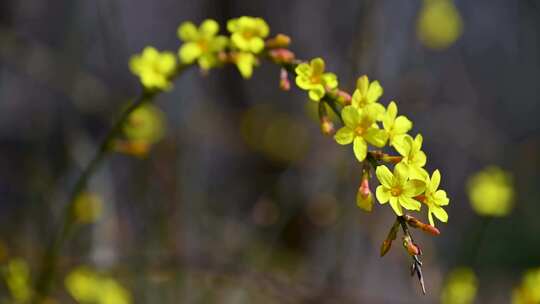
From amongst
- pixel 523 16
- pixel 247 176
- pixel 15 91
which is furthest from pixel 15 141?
pixel 523 16

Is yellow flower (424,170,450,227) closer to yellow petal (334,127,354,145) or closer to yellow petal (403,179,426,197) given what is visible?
yellow petal (403,179,426,197)

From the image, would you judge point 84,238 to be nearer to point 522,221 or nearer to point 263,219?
point 263,219

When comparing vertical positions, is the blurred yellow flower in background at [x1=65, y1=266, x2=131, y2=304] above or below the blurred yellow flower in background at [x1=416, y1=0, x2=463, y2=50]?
below

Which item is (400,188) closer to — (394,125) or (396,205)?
(396,205)

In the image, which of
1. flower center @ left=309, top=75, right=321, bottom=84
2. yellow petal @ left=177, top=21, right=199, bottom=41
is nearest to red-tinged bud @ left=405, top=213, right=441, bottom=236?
flower center @ left=309, top=75, right=321, bottom=84

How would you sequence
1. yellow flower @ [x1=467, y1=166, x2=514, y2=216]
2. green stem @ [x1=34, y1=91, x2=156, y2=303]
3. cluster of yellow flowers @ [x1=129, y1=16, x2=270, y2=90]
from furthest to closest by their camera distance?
yellow flower @ [x1=467, y1=166, x2=514, y2=216]
green stem @ [x1=34, y1=91, x2=156, y2=303]
cluster of yellow flowers @ [x1=129, y1=16, x2=270, y2=90]

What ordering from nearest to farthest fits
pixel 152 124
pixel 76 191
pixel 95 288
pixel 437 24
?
pixel 76 191
pixel 95 288
pixel 152 124
pixel 437 24

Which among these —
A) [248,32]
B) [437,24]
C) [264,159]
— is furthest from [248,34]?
[264,159]
